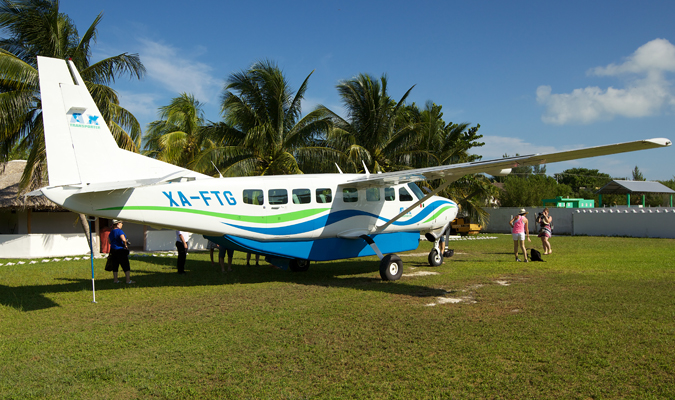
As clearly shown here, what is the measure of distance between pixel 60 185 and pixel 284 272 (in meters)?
6.68

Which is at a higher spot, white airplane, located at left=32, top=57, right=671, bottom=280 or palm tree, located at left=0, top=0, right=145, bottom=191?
palm tree, located at left=0, top=0, right=145, bottom=191

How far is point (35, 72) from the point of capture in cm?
1562

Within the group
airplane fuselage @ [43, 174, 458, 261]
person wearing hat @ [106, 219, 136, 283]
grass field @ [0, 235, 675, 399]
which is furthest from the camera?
person wearing hat @ [106, 219, 136, 283]

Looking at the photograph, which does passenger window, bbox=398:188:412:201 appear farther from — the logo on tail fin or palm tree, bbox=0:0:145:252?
palm tree, bbox=0:0:145:252

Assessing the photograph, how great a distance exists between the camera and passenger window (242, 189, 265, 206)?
1002 centimetres

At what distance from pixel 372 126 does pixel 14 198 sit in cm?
1679

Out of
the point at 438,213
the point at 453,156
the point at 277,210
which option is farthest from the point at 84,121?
the point at 453,156

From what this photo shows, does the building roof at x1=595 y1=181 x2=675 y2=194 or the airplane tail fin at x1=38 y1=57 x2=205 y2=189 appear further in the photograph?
the building roof at x1=595 y1=181 x2=675 y2=194

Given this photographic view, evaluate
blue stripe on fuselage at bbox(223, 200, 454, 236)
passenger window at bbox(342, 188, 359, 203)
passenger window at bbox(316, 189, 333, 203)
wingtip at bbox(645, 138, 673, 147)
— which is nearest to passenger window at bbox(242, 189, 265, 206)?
blue stripe on fuselage at bbox(223, 200, 454, 236)

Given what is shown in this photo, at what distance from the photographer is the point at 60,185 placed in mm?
7895

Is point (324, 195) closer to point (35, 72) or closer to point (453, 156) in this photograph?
point (35, 72)

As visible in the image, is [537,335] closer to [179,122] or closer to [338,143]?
[338,143]

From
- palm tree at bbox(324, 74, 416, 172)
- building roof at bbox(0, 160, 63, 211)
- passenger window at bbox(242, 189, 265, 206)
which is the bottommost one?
passenger window at bbox(242, 189, 265, 206)

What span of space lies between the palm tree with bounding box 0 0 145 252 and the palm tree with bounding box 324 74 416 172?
9.74m
